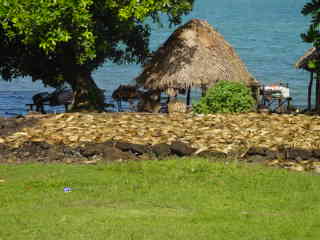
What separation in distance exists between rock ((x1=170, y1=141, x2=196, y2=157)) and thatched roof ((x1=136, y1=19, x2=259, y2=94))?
822cm

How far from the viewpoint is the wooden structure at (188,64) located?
23.5 metres

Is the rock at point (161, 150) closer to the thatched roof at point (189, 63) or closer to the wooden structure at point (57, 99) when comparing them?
the thatched roof at point (189, 63)

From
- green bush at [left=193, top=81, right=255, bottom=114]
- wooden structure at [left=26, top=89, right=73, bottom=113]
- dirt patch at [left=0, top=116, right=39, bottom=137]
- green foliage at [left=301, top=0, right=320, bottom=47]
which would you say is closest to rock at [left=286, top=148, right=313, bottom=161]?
green foliage at [left=301, top=0, right=320, bottom=47]

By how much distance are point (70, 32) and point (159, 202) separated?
1062 centimetres

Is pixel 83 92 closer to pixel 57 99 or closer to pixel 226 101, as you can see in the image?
pixel 57 99

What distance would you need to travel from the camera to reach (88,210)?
1055 cm

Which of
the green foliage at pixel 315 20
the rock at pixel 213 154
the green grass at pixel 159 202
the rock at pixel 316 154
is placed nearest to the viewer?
the green grass at pixel 159 202

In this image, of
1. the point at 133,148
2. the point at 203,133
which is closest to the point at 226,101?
the point at 203,133

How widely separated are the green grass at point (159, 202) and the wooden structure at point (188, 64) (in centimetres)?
954

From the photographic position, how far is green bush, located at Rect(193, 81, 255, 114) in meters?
19.5

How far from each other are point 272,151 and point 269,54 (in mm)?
74731

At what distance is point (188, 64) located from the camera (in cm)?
2367

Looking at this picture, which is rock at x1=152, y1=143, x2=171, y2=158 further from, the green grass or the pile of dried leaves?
the green grass

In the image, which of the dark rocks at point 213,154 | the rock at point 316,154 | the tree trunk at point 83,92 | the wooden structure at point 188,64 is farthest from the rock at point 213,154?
the tree trunk at point 83,92
